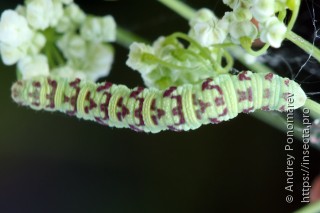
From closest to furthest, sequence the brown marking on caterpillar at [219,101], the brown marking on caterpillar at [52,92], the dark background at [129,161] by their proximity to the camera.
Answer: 1. the brown marking on caterpillar at [219,101]
2. the brown marking on caterpillar at [52,92]
3. the dark background at [129,161]

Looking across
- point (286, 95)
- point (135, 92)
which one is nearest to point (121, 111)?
point (135, 92)

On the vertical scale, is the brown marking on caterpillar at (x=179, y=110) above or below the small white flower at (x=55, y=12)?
below

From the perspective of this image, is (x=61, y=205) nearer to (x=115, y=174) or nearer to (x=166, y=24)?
(x=115, y=174)

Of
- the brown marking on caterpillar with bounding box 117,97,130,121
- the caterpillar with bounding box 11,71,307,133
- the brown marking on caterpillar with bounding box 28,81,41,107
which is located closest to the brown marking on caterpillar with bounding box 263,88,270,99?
the caterpillar with bounding box 11,71,307,133

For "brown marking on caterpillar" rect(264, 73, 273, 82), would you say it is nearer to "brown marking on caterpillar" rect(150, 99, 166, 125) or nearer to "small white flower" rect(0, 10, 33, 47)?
"brown marking on caterpillar" rect(150, 99, 166, 125)

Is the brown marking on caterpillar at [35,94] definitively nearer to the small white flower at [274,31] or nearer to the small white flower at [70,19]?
the small white flower at [70,19]

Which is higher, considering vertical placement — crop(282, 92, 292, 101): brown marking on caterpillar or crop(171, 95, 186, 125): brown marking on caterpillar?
crop(282, 92, 292, 101): brown marking on caterpillar

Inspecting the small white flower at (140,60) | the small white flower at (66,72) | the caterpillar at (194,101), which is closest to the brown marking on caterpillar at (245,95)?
the caterpillar at (194,101)
